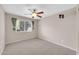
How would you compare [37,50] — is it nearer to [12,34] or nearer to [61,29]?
[61,29]

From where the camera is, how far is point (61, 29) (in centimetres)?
443

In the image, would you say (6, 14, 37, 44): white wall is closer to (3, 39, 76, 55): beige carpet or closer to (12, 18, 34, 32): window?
(12, 18, 34, 32): window

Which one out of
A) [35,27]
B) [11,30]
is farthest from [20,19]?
[35,27]

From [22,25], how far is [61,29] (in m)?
3.23

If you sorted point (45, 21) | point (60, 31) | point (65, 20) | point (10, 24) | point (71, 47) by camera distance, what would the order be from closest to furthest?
1. point (71, 47)
2. point (65, 20)
3. point (60, 31)
4. point (10, 24)
5. point (45, 21)

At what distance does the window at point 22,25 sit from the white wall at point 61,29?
4.07ft

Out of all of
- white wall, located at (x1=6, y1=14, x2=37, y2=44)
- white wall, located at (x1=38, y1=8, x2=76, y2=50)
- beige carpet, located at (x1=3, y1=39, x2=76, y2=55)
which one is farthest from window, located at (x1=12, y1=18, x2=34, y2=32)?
beige carpet, located at (x1=3, y1=39, x2=76, y2=55)

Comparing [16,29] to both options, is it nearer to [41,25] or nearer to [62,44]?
[41,25]

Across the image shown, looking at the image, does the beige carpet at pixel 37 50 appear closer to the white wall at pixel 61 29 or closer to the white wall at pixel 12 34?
the white wall at pixel 61 29

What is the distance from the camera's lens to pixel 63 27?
4.27 metres

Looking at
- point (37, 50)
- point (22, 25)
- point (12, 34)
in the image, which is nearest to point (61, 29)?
point (37, 50)

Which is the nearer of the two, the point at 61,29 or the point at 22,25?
the point at 61,29

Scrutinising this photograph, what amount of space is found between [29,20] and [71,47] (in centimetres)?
413

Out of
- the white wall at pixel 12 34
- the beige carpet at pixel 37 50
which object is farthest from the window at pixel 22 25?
the beige carpet at pixel 37 50
